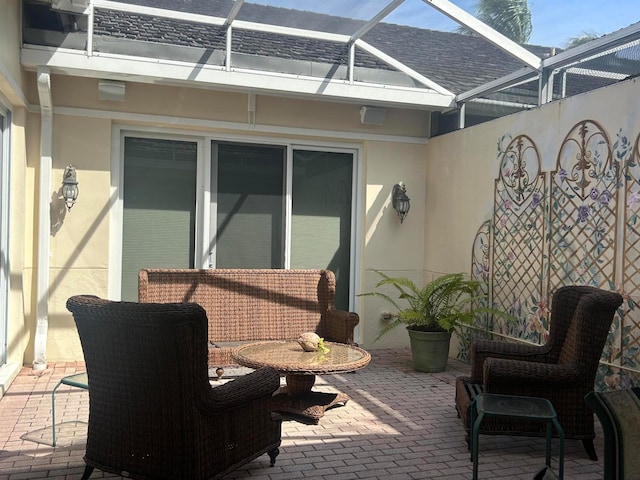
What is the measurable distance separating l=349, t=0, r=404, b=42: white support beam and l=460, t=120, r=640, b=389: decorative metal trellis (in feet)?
5.43

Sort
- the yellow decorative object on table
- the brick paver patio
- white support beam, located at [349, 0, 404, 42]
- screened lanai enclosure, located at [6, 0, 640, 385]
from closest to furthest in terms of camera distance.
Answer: the brick paver patio → the yellow decorative object on table → screened lanai enclosure, located at [6, 0, 640, 385] → white support beam, located at [349, 0, 404, 42]

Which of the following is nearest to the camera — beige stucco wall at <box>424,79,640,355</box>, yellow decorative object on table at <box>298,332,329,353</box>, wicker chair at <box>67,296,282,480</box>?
wicker chair at <box>67,296,282,480</box>

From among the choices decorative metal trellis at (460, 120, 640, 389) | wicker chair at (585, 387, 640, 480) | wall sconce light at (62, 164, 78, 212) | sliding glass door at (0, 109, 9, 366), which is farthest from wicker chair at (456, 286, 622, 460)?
wall sconce light at (62, 164, 78, 212)

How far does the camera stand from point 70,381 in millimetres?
3662

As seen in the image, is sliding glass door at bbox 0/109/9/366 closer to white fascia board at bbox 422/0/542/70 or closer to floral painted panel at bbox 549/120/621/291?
white fascia board at bbox 422/0/542/70

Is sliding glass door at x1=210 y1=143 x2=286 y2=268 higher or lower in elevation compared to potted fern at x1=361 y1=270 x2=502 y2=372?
higher

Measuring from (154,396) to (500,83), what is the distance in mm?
4556

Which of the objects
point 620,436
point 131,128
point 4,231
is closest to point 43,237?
point 4,231

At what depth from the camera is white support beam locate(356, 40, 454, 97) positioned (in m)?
6.25

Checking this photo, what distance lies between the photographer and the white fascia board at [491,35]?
16.3 feet

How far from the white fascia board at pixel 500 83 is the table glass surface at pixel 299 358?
297 cm

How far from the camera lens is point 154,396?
2797 mm

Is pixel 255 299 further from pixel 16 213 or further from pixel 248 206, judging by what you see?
pixel 16 213

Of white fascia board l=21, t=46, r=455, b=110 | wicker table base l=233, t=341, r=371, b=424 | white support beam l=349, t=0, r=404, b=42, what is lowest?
wicker table base l=233, t=341, r=371, b=424
